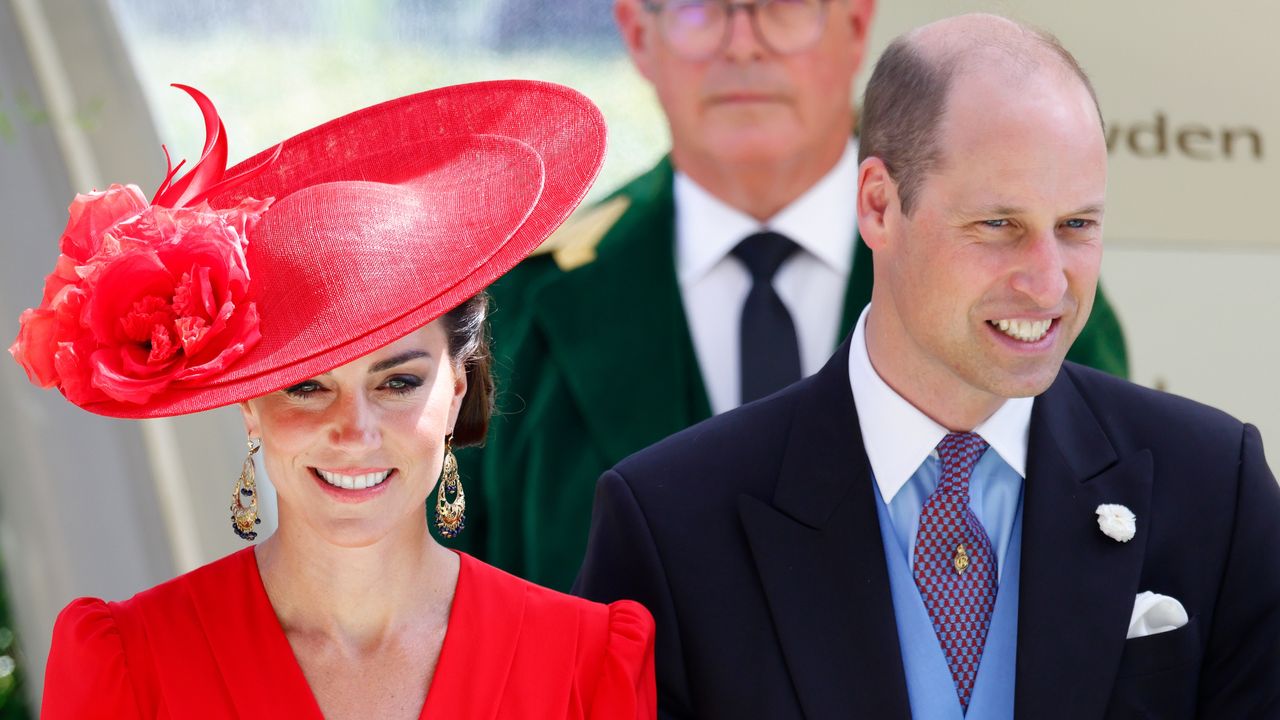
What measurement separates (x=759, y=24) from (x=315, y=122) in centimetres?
117

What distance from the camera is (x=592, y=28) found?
3844mm

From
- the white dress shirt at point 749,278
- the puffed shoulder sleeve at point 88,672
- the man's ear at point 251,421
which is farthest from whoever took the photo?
the white dress shirt at point 749,278

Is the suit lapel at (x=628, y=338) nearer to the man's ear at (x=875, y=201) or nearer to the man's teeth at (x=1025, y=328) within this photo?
the man's ear at (x=875, y=201)

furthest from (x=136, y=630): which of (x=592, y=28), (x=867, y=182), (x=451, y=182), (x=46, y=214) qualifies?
(x=46, y=214)

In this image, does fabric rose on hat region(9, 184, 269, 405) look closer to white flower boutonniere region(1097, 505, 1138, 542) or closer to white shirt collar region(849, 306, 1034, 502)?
white shirt collar region(849, 306, 1034, 502)

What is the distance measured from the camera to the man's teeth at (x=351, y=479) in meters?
2.18

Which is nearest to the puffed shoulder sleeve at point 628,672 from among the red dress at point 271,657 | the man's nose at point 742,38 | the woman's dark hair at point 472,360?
the red dress at point 271,657

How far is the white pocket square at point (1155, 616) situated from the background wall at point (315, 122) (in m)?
1.44

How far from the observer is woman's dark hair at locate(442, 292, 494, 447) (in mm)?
2303

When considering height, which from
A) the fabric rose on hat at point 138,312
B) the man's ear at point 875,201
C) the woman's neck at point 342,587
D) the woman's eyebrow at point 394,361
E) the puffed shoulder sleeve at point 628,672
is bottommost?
the puffed shoulder sleeve at point 628,672

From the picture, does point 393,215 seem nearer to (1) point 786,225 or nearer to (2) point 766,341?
(2) point 766,341

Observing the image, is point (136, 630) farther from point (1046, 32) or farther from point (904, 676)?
point (1046, 32)

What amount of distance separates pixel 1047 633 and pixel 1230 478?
1.17ft

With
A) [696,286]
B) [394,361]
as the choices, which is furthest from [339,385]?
[696,286]
